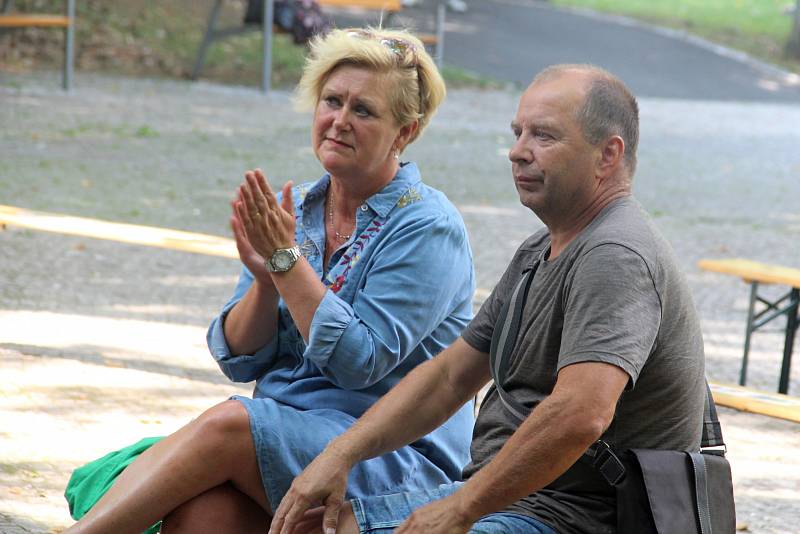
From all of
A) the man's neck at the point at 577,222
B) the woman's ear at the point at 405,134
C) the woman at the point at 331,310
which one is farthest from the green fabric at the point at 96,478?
the man's neck at the point at 577,222

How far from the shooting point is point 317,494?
2768mm

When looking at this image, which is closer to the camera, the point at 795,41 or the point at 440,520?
the point at 440,520

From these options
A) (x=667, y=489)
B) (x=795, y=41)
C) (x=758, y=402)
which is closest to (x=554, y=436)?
(x=667, y=489)

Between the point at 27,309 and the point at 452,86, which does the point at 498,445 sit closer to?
the point at 27,309

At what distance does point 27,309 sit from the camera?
A: 6.43 m

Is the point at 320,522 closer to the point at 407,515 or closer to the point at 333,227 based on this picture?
the point at 407,515

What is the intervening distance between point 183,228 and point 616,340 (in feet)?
21.4

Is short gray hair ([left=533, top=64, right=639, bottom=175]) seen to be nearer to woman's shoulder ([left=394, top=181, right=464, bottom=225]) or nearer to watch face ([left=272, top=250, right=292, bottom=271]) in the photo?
woman's shoulder ([left=394, top=181, right=464, bottom=225])

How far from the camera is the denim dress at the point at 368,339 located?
2979mm

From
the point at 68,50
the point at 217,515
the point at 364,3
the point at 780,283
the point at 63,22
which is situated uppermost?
the point at 217,515

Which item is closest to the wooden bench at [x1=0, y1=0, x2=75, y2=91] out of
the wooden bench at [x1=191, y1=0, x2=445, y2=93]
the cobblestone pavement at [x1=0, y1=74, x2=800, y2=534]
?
the cobblestone pavement at [x1=0, y1=74, x2=800, y2=534]

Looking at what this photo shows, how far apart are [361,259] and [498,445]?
0.71 meters

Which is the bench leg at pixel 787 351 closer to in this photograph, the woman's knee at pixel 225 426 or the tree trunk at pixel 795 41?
the woman's knee at pixel 225 426

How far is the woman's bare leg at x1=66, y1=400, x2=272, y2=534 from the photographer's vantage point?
2.87 m
